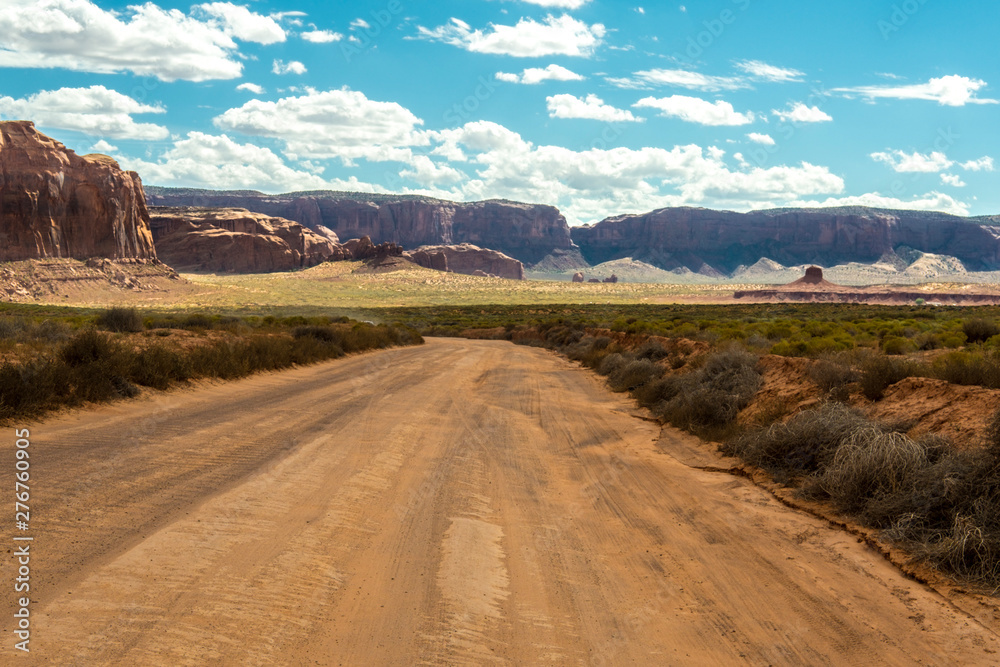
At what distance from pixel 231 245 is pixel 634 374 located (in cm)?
15993

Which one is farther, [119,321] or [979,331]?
[119,321]

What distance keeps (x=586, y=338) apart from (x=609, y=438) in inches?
861

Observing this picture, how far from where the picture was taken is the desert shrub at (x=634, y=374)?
18.8 meters

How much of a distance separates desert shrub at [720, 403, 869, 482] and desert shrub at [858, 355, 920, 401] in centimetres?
91

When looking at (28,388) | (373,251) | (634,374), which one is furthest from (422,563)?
(373,251)

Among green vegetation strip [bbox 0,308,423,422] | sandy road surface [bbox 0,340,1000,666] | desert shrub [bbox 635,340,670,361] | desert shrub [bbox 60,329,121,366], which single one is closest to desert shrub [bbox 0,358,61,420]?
green vegetation strip [bbox 0,308,423,422]

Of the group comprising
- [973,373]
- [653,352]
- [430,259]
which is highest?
[430,259]

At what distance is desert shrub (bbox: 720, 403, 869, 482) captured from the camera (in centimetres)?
879

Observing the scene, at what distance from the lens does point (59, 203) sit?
105 metres

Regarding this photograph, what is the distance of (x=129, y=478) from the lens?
23.2 ft

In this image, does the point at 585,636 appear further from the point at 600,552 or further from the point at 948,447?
the point at 948,447

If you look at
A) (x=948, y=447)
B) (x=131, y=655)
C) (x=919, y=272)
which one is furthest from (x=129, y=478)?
(x=919, y=272)

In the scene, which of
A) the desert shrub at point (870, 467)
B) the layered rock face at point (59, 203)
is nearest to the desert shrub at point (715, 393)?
the desert shrub at point (870, 467)

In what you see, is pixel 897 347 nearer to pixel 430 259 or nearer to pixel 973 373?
pixel 973 373
